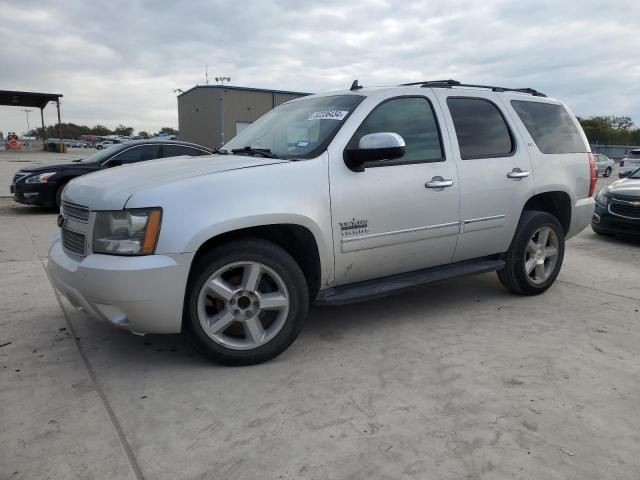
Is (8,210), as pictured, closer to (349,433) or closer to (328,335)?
(328,335)

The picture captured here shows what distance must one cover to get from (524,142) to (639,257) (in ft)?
11.9

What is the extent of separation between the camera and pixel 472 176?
13.4 ft

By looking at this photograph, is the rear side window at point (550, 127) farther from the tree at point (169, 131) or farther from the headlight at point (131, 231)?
the tree at point (169, 131)

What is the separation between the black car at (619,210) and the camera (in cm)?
773

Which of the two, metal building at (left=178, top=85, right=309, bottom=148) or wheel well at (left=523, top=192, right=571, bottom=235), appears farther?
metal building at (left=178, top=85, right=309, bottom=148)

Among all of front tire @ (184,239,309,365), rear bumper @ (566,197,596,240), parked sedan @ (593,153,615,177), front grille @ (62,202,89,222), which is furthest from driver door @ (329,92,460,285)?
parked sedan @ (593,153,615,177)

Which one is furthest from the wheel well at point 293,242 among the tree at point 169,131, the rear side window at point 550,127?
the tree at point 169,131

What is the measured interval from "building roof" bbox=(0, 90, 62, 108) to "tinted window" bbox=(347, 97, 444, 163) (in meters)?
36.5

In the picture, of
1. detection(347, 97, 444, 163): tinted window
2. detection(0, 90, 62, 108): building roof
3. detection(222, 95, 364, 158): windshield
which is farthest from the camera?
detection(0, 90, 62, 108): building roof

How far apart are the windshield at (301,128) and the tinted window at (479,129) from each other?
3.10 feet

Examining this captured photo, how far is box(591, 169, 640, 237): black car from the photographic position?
7.73 meters

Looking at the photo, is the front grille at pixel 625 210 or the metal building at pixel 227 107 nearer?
the front grille at pixel 625 210

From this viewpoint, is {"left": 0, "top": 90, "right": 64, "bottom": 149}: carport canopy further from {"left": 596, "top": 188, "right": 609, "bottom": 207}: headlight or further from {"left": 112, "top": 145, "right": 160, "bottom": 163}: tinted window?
{"left": 596, "top": 188, "right": 609, "bottom": 207}: headlight

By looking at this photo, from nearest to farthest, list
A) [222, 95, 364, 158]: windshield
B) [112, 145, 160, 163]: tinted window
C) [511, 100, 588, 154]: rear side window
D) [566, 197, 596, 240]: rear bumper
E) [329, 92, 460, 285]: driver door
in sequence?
[329, 92, 460, 285]: driver door
[222, 95, 364, 158]: windshield
[511, 100, 588, 154]: rear side window
[566, 197, 596, 240]: rear bumper
[112, 145, 160, 163]: tinted window
